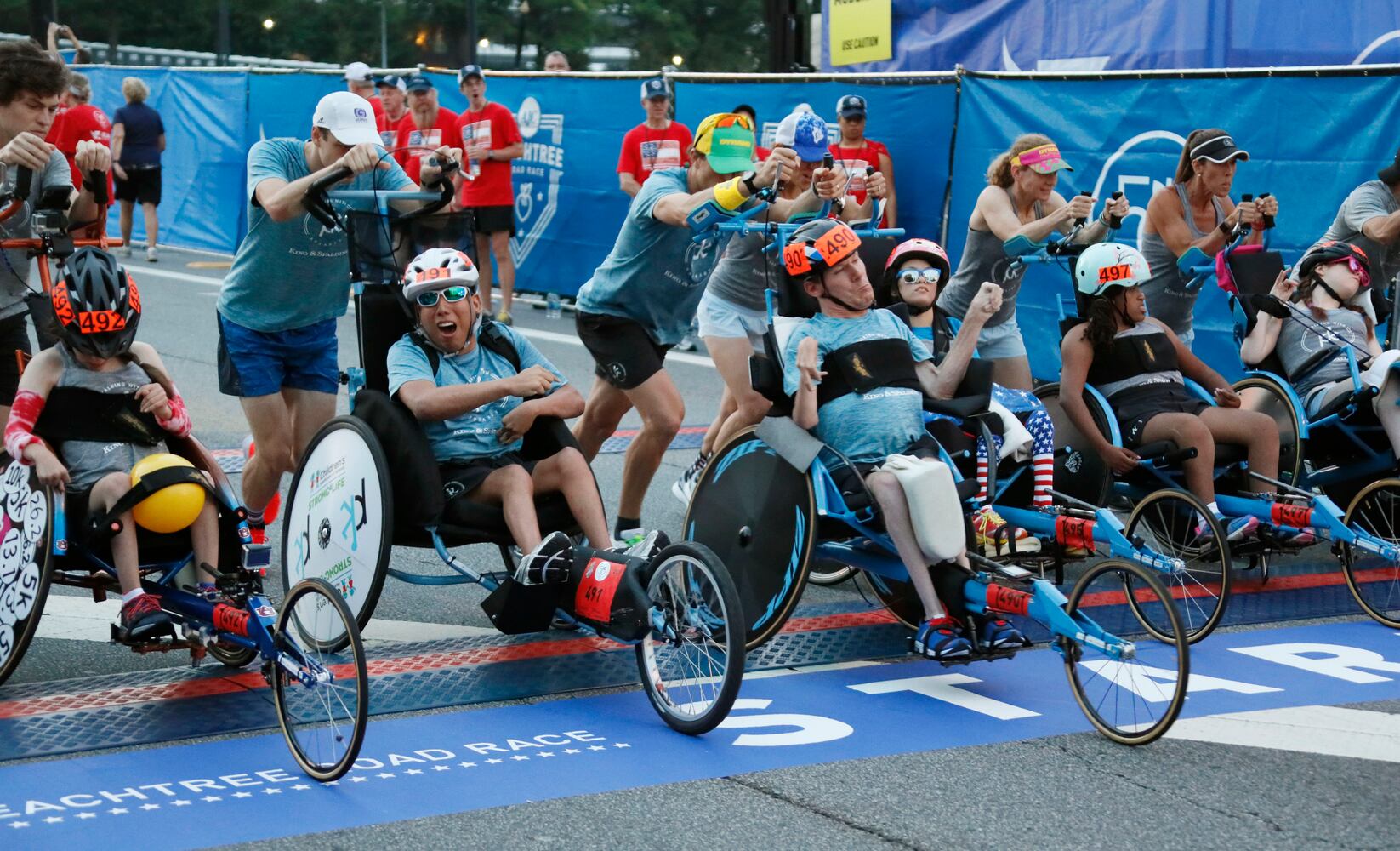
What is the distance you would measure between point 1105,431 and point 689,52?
151 ft

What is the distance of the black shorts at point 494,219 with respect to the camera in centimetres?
1527

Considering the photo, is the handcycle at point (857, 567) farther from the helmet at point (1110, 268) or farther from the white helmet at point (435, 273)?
the helmet at point (1110, 268)

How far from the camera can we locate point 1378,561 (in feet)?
24.3

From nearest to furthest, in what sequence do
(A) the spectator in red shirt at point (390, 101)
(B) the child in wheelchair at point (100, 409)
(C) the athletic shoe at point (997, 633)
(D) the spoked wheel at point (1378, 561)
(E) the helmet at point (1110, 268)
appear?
1. (B) the child in wheelchair at point (100, 409)
2. (C) the athletic shoe at point (997, 633)
3. (D) the spoked wheel at point (1378, 561)
4. (E) the helmet at point (1110, 268)
5. (A) the spectator in red shirt at point (390, 101)

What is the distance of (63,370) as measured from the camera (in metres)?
5.57

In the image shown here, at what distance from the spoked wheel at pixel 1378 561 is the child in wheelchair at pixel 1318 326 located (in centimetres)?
72

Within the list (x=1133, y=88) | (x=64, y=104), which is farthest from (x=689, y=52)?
(x=1133, y=88)

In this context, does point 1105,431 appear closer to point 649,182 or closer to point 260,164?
point 649,182

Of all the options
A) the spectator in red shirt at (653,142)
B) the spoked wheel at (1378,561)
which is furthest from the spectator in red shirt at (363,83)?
the spoked wheel at (1378,561)

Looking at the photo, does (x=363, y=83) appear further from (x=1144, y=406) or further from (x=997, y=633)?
(x=997, y=633)

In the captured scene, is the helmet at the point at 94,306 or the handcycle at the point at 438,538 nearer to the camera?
the handcycle at the point at 438,538

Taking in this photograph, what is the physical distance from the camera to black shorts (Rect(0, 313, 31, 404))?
6305 millimetres

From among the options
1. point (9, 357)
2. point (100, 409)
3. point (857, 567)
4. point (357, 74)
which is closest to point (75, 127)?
point (357, 74)

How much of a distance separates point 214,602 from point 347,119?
75.9 inches
